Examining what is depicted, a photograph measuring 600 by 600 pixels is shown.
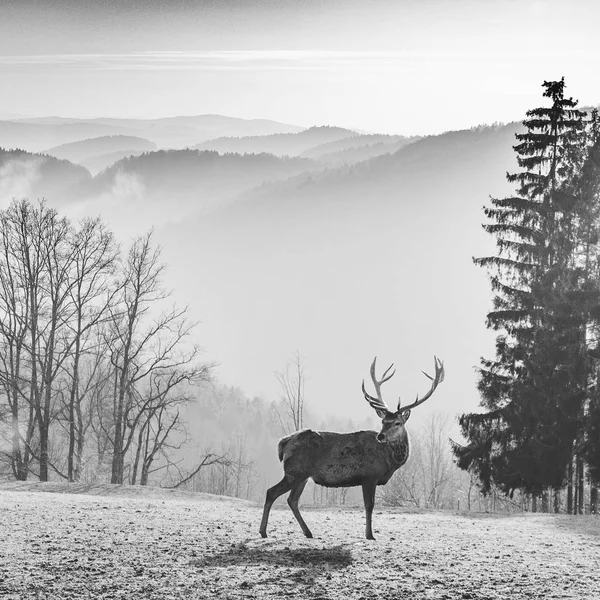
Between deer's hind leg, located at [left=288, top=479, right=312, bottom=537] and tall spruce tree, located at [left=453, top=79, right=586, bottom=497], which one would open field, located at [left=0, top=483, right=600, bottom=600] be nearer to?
deer's hind leg, located at [left=288, top=479, right=312, bottom=537]

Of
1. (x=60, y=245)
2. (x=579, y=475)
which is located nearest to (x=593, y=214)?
(x=579, y=475)

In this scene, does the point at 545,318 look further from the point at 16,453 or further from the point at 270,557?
the point at 16,453

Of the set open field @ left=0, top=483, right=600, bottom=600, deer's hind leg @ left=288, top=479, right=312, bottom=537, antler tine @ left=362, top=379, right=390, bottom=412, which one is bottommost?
open field @ left=0, top=483, right=600, bottom=600

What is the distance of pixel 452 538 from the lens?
51.5ft

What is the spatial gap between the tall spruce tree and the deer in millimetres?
17019

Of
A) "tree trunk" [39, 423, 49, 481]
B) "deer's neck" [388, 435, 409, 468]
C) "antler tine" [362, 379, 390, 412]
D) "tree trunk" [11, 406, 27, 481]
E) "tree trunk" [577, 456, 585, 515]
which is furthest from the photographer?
"tree trunk" [11, 406, 27, 481]

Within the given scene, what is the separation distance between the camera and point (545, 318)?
104 feet

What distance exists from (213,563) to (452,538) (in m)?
5.25

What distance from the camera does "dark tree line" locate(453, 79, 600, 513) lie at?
99.3 ft

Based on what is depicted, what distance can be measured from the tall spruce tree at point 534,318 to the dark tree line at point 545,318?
0.13ft

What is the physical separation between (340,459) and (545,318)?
19.1 m

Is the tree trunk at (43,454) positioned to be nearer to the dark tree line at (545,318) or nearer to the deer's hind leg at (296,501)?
the dark tree line at (545,318)

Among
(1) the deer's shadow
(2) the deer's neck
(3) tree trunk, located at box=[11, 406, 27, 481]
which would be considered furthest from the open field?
(3) tree trunk, located at box=[11, 406, 27, 481]

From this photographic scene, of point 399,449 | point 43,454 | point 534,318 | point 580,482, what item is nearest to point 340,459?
point 399,449
